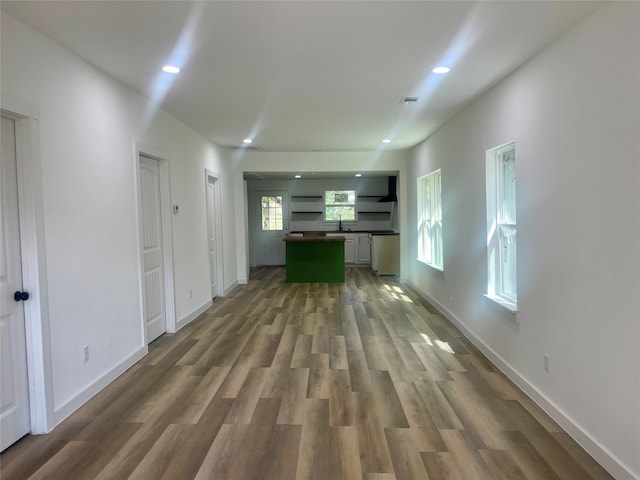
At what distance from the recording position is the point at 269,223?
10.9 metres

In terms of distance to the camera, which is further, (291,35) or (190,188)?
(190,188)

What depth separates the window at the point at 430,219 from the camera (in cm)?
607

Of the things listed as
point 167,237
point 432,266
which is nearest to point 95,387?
point 167,237

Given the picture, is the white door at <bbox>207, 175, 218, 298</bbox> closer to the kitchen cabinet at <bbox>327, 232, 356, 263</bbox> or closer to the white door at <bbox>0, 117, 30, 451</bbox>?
the white door at <bbox>0, 117, 30, 451</bbox>

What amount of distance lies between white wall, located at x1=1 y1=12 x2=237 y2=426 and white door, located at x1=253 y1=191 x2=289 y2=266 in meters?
6.49

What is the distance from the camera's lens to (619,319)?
204cm

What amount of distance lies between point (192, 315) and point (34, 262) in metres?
2.99

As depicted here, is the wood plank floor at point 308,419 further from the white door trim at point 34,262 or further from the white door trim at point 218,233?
the white door trim at point 218,233

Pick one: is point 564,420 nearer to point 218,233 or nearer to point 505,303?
point 505,303

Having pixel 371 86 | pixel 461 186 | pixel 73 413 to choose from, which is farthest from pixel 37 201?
pixel 461 186

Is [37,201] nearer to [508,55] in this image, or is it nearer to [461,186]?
[508,55]

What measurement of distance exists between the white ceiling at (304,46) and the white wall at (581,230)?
294 mm

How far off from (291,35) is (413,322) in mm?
3710

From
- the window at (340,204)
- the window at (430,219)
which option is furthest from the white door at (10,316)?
the window at (340,204)
